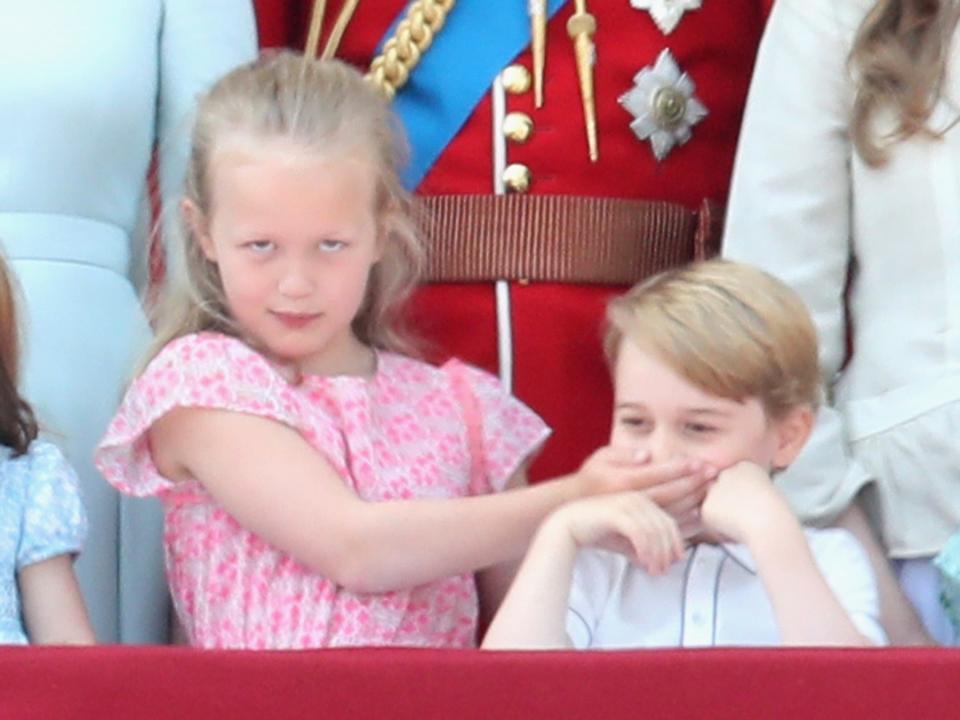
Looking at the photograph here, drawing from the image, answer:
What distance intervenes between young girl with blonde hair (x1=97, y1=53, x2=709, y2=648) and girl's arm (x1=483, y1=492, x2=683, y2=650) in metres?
0.04

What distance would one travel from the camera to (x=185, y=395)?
176 centimetres

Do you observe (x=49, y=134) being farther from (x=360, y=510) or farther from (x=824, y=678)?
(x=824, y=678)

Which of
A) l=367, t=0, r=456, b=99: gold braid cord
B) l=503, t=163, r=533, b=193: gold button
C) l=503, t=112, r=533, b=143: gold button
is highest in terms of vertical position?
l=367, t=0, r=456, b=99: gold braid cord

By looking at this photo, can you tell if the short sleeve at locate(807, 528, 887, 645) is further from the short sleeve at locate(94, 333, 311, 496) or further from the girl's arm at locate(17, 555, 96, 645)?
the girl's arm at locate(17, 555, 96, 645)

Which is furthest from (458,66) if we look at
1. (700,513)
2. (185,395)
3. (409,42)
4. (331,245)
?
(700,513)

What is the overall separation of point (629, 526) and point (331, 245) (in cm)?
33

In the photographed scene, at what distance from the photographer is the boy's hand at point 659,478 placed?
1658 mm

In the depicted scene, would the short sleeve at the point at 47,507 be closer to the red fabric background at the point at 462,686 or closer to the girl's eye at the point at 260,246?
the girl's eye at the point at 260,246

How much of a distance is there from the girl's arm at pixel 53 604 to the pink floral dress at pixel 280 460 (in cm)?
11

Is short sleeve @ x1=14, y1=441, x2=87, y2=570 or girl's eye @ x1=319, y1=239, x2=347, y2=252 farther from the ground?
girl's eye @ x1=319, y1=239, x2=347, y2=252

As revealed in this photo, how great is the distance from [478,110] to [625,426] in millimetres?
390

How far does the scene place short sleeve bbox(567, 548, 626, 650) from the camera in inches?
66.7

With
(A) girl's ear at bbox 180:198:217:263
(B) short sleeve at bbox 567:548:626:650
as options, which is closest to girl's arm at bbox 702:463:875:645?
(B) short sleeve at bbox 567:548:626:650

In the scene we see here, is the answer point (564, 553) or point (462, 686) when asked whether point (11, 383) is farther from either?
point (462, 686)
